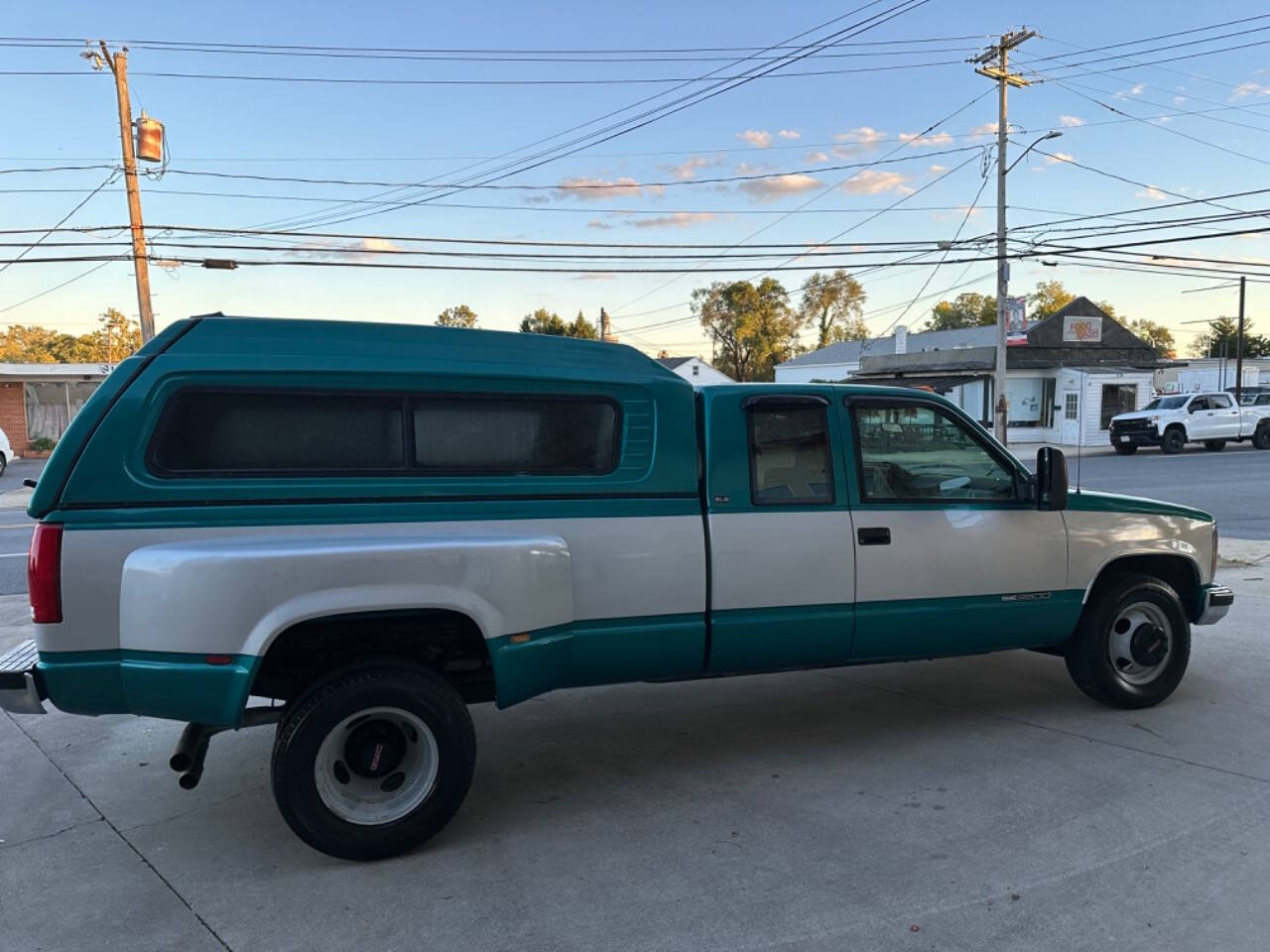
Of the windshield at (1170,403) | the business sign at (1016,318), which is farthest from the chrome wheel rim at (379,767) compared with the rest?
the windshield at (1170,403)

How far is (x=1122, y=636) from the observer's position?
203 inches

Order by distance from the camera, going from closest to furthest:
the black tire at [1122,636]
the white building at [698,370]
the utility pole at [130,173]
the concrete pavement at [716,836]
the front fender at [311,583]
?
the concrete pavement at [716,836], the front fender at [311,583], the black tire at [1122,636], the utility pole at [130,173], the white building at [698,370]

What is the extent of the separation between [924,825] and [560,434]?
2.29 metres

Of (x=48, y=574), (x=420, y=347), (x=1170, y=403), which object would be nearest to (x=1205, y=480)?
(x=1170, y=403)

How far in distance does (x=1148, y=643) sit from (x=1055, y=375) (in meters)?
34.7

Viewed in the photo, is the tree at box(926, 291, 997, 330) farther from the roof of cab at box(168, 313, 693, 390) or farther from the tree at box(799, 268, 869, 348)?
the roof of cab at box(168, 313, 693, 390)

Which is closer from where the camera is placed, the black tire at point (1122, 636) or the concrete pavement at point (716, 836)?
the concrete pavement at point (716, 836)

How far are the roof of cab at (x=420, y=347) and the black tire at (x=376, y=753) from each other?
4.18ft

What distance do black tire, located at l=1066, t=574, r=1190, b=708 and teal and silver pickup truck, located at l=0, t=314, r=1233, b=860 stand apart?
48 cm

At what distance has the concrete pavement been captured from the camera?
307cm

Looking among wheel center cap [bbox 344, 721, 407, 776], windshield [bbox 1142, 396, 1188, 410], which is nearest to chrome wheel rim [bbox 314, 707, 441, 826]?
wheel center cap [bbox 344, 721, 407, 776]

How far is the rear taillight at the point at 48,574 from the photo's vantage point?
3166 millimetres

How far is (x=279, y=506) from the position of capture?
3.45 metres

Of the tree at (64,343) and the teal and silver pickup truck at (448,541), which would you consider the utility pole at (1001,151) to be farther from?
the tree at (64,343)
